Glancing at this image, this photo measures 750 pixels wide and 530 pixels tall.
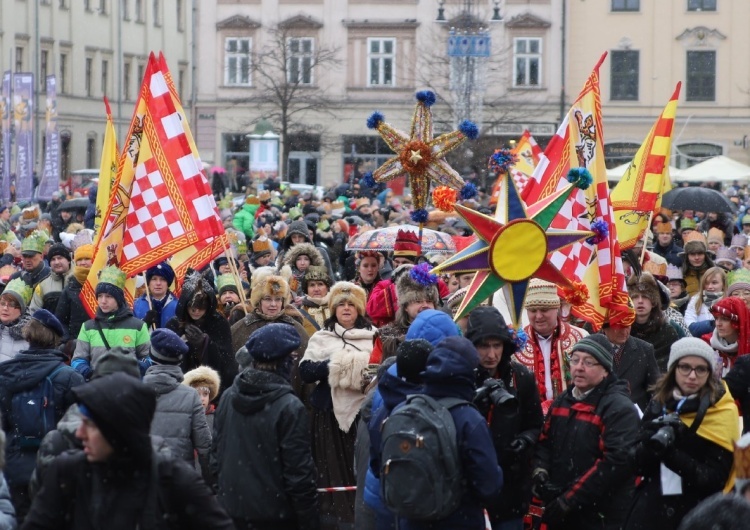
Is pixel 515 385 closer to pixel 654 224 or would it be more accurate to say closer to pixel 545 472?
pixel 545 472

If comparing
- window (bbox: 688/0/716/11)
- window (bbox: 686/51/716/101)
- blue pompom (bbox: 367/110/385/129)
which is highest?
window (bbox: 688/0/716/11)

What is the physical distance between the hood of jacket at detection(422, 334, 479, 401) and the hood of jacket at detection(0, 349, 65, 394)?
2788mm

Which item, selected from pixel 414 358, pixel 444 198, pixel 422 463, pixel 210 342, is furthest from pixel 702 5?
pixel 422 463

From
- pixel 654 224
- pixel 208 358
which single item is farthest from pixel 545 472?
pixel 654 224

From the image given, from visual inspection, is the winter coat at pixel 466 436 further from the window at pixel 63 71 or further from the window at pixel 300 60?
the window at pixel 63 71

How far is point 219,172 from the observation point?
39688mm

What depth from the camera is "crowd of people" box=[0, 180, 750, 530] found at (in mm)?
4723

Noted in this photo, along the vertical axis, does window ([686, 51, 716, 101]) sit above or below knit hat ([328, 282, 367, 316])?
above

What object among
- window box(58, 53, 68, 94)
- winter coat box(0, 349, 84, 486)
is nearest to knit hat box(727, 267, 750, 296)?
winter coat box(0, 349, 84, 486)

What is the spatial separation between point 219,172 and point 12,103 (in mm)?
11084

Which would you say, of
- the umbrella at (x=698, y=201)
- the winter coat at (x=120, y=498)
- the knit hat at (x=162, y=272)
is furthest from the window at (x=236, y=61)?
the winter coat at (x=120, y=498)

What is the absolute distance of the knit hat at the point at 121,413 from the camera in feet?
14.9

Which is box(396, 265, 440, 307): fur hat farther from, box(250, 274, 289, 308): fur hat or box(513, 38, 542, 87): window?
box(513, 38, 542, 87): window

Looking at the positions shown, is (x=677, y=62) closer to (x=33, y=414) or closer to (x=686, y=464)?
(x=33, y=414)
